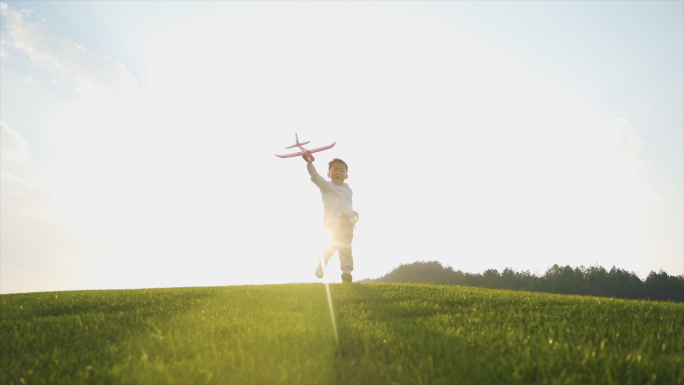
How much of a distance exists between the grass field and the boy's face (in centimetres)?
507

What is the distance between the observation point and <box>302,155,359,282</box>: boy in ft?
34.3

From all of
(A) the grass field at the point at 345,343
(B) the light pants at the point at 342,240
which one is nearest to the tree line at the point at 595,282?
(B) the light pants at the point at 342,240

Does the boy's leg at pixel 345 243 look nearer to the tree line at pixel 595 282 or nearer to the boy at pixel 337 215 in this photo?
the boy at pixel 337 215

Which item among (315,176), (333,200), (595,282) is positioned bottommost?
(595,282)

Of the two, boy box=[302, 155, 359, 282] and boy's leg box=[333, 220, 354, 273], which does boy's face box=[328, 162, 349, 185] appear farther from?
boy's leg box=[333, 220, 354, 273]

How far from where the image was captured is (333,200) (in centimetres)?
1077

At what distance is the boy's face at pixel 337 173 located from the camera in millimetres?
11000

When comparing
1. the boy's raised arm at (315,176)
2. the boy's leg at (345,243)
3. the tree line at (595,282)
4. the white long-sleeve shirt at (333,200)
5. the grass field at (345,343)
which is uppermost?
the boy's raised arm at (315,176)

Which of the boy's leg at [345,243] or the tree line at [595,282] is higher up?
the boy's leg at [345,243]

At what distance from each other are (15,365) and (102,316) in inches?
74.8

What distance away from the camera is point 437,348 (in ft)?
12.1

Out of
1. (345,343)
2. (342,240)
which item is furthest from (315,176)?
(345,343)

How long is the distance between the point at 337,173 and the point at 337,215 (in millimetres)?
1259

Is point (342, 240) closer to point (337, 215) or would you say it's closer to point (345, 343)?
point (337, 215)
